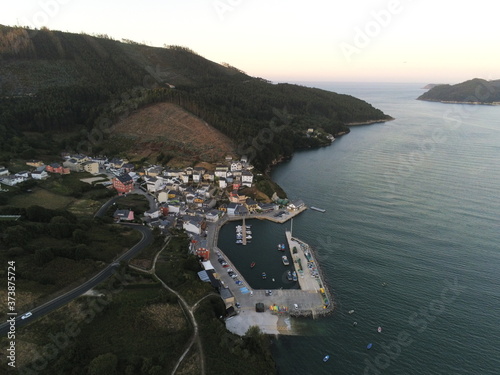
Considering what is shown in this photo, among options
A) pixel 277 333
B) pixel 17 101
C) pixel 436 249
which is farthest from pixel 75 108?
pixel 436 249

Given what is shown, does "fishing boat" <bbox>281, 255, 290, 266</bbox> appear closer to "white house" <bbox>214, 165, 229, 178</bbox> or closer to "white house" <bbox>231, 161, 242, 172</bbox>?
"white house" <bbox>214, 165, 229, 178</bbox>

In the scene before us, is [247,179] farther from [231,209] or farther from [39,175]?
[39,175]

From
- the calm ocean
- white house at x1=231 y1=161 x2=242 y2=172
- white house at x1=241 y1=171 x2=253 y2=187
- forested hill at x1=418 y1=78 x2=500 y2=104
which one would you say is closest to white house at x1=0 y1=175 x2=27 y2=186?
white house at x1=231 y1=161 x2=242 y2=172

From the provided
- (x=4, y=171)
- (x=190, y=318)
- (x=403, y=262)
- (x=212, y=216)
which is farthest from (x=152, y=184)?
(x=403, y=262)

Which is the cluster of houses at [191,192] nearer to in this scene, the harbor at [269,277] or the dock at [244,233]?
the harbor at [269,277]

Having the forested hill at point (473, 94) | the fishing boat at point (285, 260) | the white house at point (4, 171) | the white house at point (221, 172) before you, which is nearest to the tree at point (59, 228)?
the fishing boat at point (285, 260)

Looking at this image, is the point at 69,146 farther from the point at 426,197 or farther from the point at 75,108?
the point at 426,197

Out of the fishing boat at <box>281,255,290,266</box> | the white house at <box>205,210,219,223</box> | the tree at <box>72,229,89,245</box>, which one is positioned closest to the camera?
the tree at <box>72,229,89,245</box>
